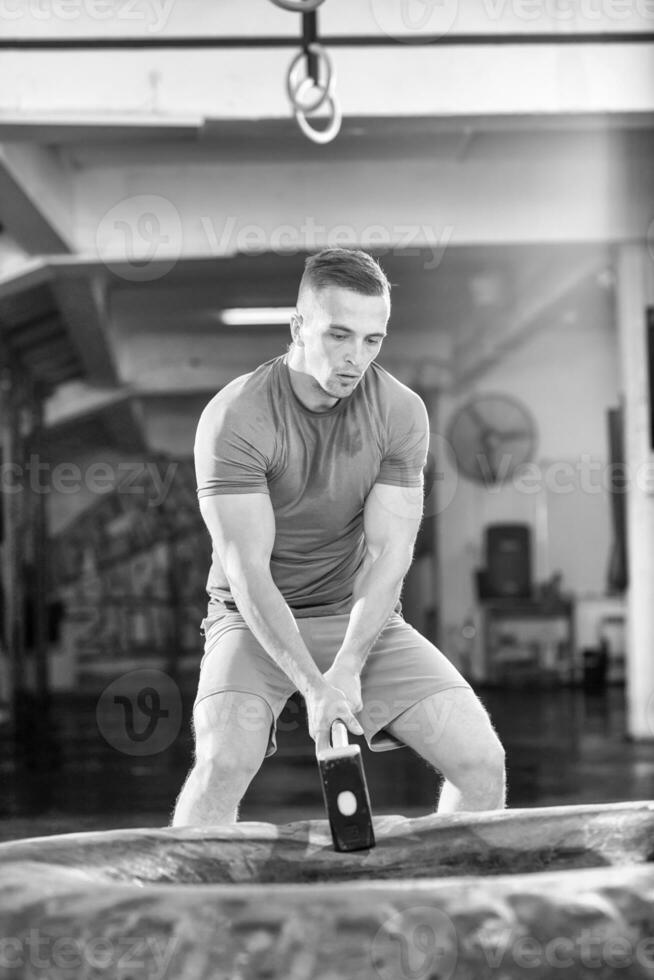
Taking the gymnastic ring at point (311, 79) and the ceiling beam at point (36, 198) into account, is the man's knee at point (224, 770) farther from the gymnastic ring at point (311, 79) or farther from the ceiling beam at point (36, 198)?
the ceiling beam at point (36, 198)

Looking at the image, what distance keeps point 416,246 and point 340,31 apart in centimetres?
190

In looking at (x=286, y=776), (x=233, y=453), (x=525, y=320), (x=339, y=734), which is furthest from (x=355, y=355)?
(x=525, y=320)

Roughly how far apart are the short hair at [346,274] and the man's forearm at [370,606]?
50 cm

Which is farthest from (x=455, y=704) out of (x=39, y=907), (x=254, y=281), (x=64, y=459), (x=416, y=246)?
(x=64, y=459)

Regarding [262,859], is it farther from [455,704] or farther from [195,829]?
[455,704]

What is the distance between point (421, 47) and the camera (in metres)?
5.11

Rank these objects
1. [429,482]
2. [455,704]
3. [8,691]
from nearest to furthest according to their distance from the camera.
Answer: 1. [455,704]
2. [8,691]
3. [429,482]

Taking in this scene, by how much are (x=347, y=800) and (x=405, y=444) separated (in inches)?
35.8

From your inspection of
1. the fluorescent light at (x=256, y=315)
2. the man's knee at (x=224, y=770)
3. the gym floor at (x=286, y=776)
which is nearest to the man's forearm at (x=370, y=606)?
the man's knee at (x=224, y=770)

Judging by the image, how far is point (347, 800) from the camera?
1521 mm

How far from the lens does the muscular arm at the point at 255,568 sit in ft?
7.00

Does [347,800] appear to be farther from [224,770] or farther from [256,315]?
[256,315]

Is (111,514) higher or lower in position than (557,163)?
lower

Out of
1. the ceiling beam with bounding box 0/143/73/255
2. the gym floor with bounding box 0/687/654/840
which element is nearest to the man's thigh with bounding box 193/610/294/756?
the gym floor with bounding box 0/687/654/840
